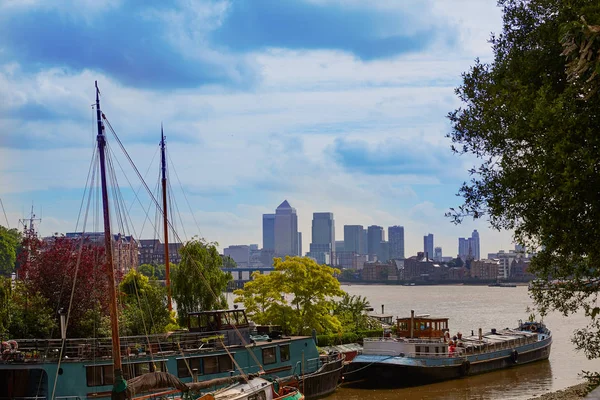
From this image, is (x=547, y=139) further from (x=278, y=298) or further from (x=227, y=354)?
(x=278, y=298)

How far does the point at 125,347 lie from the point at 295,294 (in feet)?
58.8

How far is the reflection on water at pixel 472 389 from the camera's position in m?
41.8

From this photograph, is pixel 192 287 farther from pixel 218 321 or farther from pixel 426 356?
pixel 426 356

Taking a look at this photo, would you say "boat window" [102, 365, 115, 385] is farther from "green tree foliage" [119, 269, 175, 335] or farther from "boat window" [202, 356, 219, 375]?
"green tree foliage" [119, 269, 175, 335]

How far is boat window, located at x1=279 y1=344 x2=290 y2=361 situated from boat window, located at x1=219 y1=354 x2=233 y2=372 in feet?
12.7

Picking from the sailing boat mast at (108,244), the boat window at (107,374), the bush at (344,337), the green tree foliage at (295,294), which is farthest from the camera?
Result: the bush at (344,337)

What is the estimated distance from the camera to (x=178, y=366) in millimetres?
31969

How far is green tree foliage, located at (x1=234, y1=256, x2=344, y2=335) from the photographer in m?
47.0

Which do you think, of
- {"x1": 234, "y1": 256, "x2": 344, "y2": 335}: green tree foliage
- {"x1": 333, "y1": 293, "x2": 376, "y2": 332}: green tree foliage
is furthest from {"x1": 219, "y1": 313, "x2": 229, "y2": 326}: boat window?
{"x1": 333, "y1": 293, "x2": 376, "y2": 332}: green tree foliage

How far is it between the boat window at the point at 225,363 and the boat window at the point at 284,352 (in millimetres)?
3884

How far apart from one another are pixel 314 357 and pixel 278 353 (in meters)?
2.99

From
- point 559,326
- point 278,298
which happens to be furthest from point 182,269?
point 559,326

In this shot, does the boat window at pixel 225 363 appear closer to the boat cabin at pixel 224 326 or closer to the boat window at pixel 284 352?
the boat cabin at pixel 224 326

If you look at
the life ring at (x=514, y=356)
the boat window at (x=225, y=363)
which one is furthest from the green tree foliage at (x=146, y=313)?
the life ring at (x=514, y=356)
